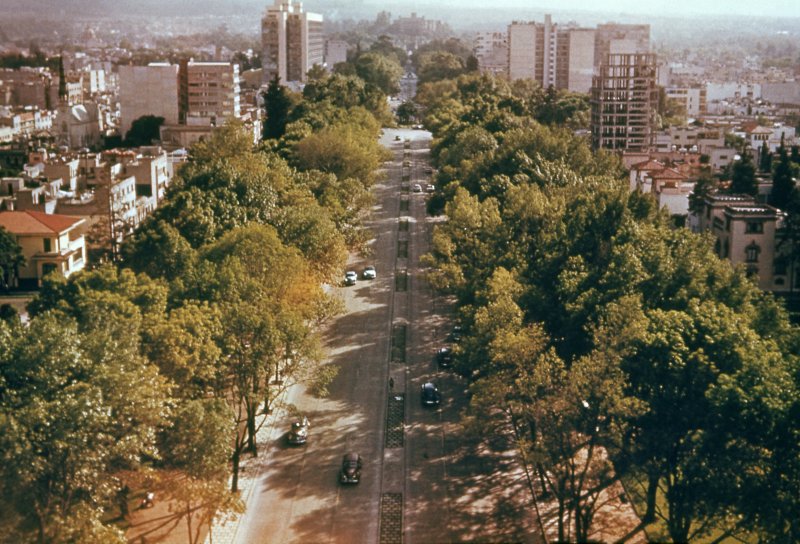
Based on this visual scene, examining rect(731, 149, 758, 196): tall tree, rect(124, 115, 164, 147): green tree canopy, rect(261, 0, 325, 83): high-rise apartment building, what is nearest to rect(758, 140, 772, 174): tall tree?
rect(731, 149, 758, 196): tall tree

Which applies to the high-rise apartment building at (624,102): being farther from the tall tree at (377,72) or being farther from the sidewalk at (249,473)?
the tall tree at (377,72)

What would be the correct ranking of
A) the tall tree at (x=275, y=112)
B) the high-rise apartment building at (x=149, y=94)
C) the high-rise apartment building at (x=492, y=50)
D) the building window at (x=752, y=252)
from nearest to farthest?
1. the building window at (x=752, y=252)
2. the tall tree at (x=275, y=112)
3. the high-rise apartment building at (x=149, y=94)
4. the high-rise apartment building at (x=492, y=50)

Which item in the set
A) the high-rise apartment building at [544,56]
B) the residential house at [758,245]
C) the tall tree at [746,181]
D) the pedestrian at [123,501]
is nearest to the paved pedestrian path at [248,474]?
the pedestrian at [123,501]

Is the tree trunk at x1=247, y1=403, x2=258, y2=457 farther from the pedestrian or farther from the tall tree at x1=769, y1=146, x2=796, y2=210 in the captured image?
the tall tree at x1=769, y1=146, x2=796, y2=210

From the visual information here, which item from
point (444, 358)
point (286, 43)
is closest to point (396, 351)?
point (444, 358)

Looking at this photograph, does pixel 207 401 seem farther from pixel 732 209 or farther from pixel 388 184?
pixel 388 184

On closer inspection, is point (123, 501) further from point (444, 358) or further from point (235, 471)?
A: point (444, 358)
